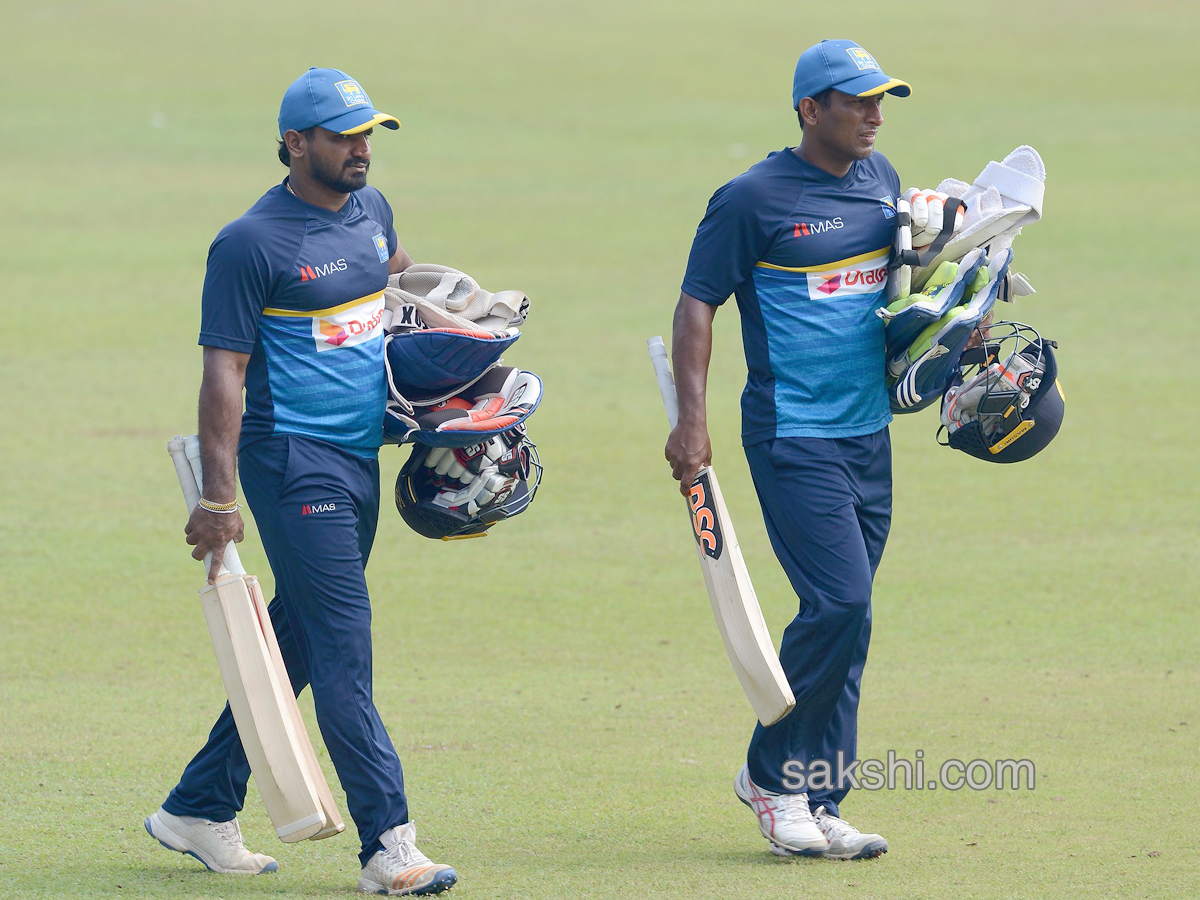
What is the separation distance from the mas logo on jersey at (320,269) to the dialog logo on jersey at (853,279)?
5.15 feet

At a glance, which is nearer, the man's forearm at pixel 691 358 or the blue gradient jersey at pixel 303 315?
the blue gradient jersey at pixel 303 315

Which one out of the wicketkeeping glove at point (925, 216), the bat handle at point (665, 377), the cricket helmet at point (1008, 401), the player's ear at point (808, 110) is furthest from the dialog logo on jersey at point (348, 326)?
the cricket helmet at point (1008, 401)

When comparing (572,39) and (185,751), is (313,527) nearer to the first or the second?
(185,751)

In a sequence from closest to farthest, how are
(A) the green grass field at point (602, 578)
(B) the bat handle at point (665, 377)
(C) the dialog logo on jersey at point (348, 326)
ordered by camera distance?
(C) the dialog logo on jersey at point (348, 326), (A) the green grass field at point (602, 578), (B) the bat handle at point (665, 377)

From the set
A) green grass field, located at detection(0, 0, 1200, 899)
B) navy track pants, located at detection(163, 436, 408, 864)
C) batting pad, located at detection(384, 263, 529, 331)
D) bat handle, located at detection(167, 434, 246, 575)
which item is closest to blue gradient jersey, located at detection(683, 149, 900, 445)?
batting pad, located at detection(384, 263, 529, 331)

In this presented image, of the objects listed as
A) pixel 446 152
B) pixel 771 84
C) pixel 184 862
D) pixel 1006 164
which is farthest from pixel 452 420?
pixel 771 84

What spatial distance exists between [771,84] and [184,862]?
2844cm

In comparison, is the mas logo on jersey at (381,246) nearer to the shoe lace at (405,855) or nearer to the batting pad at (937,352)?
the batting pad at (937,352)

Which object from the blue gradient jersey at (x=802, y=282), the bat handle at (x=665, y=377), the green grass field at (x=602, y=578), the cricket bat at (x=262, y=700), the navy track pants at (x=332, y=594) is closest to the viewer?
the cricket bat at (x=262, y=700)

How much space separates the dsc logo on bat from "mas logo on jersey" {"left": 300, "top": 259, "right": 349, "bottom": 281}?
54.3 inches

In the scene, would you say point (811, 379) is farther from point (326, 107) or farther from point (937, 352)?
point (326, 107)

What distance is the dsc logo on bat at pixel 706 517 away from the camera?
232 inches

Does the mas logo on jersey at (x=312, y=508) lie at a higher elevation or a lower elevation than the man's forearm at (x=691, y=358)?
lower

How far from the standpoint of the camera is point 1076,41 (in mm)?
36188
